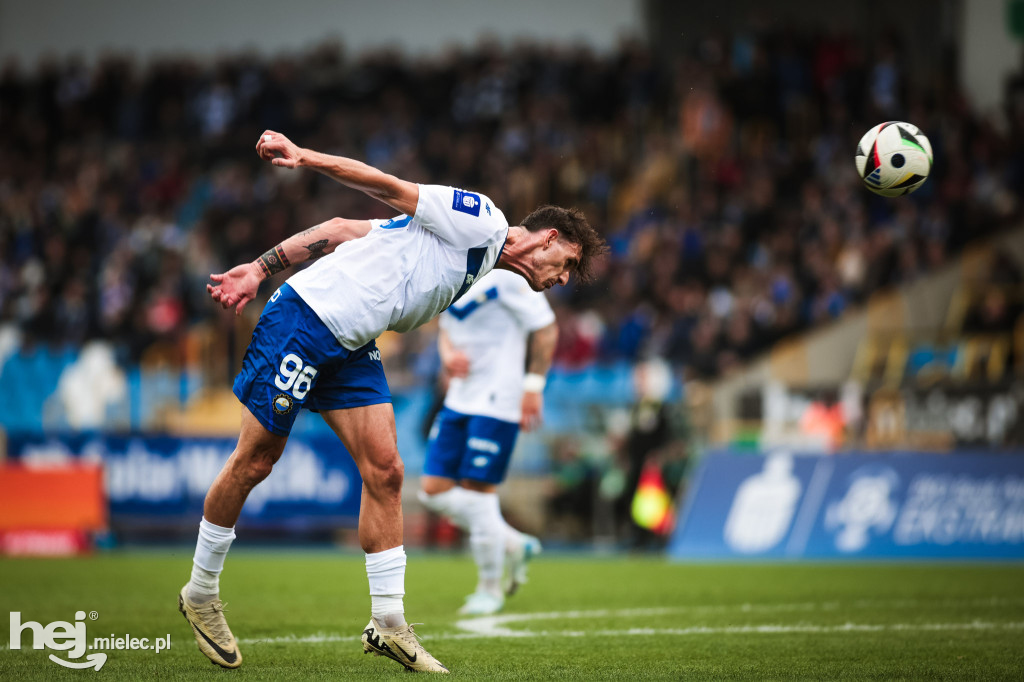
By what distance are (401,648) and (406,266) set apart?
1.72 meters

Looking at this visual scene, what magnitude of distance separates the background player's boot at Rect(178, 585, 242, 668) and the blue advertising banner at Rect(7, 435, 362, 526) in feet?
34.7

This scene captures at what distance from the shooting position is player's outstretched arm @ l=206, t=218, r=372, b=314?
5.59 metres

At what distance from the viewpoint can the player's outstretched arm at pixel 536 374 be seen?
9031 mm

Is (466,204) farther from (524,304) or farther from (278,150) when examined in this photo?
(524,304)

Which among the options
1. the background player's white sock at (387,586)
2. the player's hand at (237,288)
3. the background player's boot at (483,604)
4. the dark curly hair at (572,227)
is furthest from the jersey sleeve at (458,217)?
the background player's boot at (483,604)

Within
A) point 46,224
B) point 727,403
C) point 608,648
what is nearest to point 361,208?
point 46,224

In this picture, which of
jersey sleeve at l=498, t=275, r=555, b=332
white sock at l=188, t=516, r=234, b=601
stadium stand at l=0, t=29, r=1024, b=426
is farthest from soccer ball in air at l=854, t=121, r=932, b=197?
stadium stand at l=0, t=29, r=1024, b=426

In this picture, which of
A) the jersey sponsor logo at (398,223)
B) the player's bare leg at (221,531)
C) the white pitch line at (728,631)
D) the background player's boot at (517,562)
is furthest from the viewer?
the background player's boot at (517,562)

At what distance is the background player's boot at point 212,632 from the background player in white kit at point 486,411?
3.03 metres

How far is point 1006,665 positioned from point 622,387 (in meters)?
12.9

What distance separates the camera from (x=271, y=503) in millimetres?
16500

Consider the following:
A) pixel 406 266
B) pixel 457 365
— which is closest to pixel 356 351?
pixel 406 266

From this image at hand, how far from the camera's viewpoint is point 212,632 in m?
5.75

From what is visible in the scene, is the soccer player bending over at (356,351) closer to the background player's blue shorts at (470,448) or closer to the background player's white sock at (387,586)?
the background player's white sock at (387,586)
